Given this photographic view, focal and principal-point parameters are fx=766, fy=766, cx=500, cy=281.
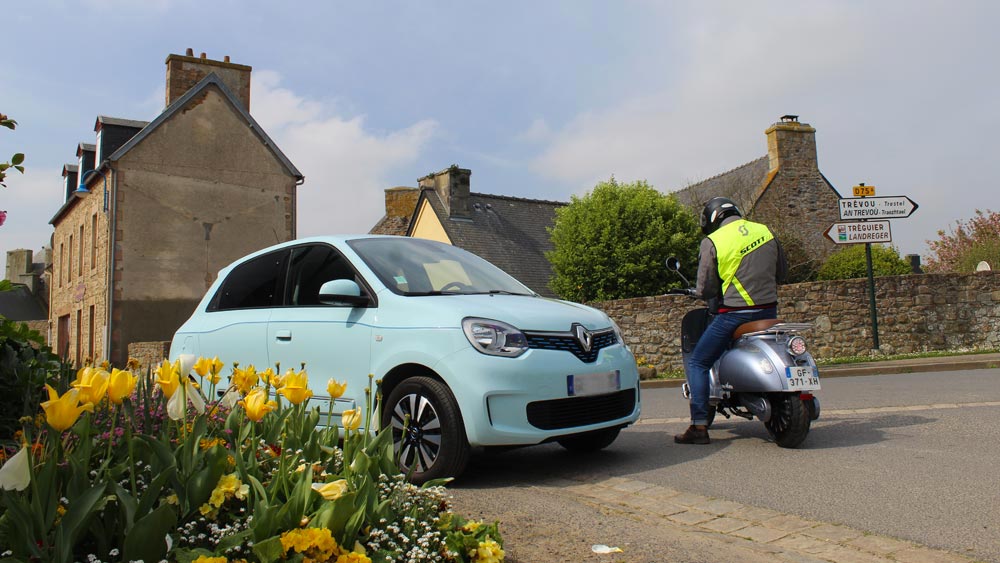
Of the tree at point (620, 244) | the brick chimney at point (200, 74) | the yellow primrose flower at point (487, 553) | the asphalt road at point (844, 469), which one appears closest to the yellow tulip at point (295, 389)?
the yellow primrose flower at point (487, 553)

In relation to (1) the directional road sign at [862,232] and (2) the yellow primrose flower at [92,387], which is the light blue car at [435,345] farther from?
(1) the directional road sign at [862,232]

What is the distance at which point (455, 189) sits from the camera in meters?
38.4

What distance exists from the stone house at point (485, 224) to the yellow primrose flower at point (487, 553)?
3292 cm

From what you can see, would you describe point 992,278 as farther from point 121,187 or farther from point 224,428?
point 121,187

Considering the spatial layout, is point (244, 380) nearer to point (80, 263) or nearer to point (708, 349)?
point (708, 349)

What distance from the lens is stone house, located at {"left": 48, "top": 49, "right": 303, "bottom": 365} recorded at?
22969 mm

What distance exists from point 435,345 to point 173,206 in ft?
71.9

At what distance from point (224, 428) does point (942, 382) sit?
9.97 meters

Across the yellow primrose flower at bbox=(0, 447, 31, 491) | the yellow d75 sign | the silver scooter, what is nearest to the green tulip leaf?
the yellow primrose flower at bbox=(0, 447, 31, 491)

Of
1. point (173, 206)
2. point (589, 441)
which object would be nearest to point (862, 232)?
point (589, 441)

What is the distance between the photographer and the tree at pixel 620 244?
92.7 feet

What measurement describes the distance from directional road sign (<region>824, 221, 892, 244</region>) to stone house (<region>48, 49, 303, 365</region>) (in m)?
17.9

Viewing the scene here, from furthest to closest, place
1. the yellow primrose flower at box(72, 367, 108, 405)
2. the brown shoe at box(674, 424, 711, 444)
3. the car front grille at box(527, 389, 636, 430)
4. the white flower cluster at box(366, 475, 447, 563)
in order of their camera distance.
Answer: the brown shoe at box(674, 424, 711, 444) → the car front grille at box(527, 389, 636, 430) → the white flower cluster at box(366, 475, 447, 563) → the yellow primrose flower at box(72, 367, 108, 405)

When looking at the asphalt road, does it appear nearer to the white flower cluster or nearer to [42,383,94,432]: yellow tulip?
the white flower cluster
